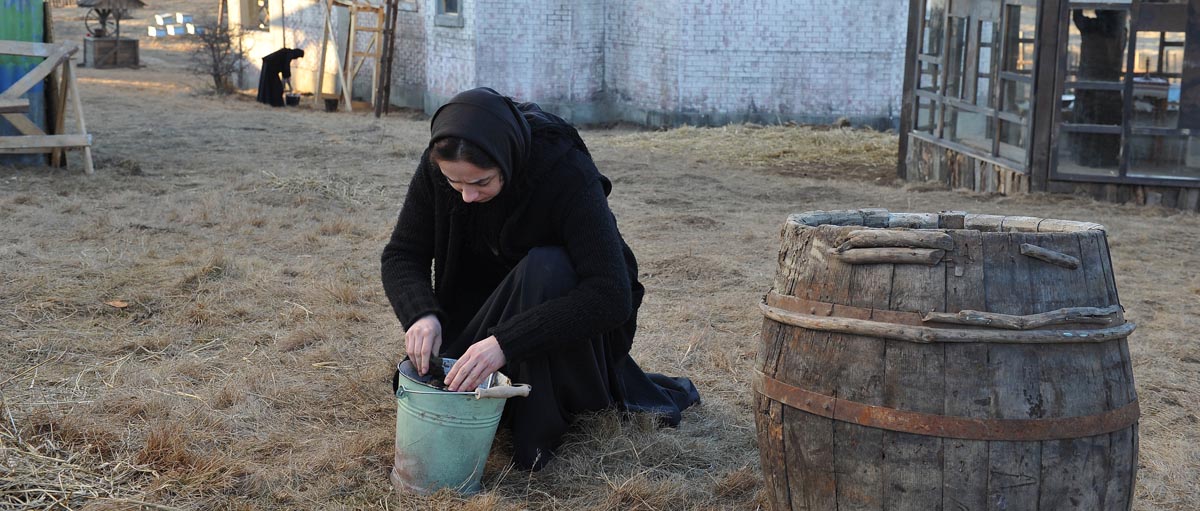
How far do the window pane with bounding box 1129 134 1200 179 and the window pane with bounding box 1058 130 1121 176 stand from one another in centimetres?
15

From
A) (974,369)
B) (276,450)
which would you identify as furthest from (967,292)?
(276,450)

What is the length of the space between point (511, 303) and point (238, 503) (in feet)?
Result: 3.16

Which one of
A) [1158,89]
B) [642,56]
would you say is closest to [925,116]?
[1158,89]

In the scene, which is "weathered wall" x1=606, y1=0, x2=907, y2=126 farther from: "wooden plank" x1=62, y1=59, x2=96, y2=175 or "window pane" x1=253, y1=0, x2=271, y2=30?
"window pane" x1=253, y1=0, x2=271, y2=30

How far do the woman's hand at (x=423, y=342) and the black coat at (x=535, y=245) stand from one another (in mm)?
60

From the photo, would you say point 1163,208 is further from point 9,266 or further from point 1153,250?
point 9,266

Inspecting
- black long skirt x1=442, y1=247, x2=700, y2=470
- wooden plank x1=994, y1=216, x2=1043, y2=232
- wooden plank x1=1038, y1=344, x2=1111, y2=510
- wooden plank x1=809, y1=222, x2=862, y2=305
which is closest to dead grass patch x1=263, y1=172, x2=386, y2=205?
black long skirt x1=442, y1=247, x2=700, y2=470

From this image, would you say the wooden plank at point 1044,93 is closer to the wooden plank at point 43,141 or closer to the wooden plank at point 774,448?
the wooden plank at point 774,448

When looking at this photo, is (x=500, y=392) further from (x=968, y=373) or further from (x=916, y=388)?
(x=968, y=373)

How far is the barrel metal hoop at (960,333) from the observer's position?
7.73ft

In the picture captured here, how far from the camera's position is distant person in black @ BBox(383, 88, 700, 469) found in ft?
10.2

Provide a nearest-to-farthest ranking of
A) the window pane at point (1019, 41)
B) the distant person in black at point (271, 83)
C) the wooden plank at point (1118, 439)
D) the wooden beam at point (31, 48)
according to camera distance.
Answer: the wooden plank at point (1118, 439) → the wooden beam at point (31, 48) → the window pane at point (1019, 41) → the distant person in black at point (271, 83)

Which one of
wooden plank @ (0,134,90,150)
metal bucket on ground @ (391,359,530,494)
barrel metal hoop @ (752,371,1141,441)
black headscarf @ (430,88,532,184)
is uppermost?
black headscarf @ (430,88,532,184)

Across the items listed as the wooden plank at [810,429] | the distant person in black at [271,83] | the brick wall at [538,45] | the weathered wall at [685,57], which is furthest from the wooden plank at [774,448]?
the distant person in black at [271,83]
